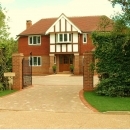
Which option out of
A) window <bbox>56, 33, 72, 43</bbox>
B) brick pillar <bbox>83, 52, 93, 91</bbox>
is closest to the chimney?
window <bbox>56, 33, 72, 43</bbox>

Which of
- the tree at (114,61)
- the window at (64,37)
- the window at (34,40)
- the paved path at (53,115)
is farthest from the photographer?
the window at (34,40)

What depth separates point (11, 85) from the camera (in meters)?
18.8

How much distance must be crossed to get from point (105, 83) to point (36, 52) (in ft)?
84.7

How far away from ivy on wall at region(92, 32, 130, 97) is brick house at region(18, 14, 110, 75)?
19981 mm

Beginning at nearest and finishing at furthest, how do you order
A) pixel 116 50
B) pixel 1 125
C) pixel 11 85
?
pixel 1 125 → pixel 116 50 → pixel 11 85

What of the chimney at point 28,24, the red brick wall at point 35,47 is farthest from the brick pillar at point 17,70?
the chimney at point 28,24

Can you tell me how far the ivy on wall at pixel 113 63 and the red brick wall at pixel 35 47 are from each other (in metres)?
24.1

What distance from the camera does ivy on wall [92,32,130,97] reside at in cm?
1546


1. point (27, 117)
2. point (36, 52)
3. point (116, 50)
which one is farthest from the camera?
point (36, 52)

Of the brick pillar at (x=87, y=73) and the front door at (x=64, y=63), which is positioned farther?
the front door at (x=64, y=63)

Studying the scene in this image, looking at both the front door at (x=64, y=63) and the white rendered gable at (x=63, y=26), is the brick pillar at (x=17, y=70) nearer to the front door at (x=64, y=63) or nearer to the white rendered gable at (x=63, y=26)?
the white rendered gable at (x=63, y=26)

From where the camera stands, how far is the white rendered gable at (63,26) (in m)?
37.2

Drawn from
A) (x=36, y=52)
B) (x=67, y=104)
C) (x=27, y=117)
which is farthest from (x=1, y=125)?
(x=36, y=52)

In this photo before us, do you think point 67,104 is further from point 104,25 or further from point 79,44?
point 79,44
